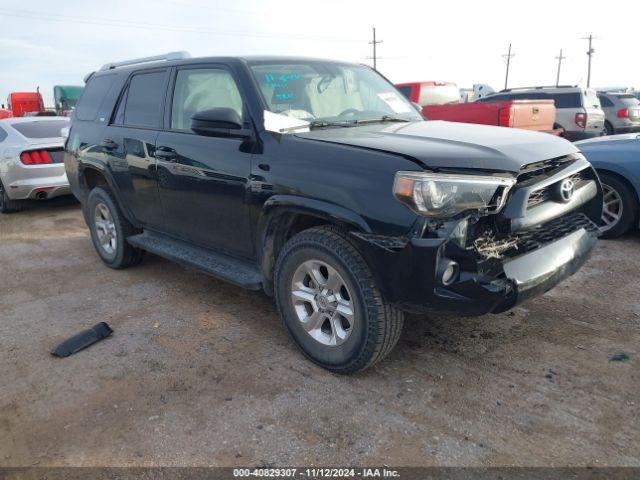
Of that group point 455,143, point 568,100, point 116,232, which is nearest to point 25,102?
point 568,100

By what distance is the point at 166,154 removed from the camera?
4004 mm

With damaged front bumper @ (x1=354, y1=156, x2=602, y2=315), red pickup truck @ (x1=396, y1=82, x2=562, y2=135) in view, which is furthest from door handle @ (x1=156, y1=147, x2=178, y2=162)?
red pickup truck @ (x1=396, y1=82, x2=562, y2=135)

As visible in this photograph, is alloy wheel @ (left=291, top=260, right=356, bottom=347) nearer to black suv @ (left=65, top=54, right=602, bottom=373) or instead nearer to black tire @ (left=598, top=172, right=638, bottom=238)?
black suv @ (left=65, top=54, right=602, bottom=373)

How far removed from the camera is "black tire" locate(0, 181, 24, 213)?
8.09 m

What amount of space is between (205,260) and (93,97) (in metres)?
2.56

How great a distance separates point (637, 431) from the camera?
2480mm

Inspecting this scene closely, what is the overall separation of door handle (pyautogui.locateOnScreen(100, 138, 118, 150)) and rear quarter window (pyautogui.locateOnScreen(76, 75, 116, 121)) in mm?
456

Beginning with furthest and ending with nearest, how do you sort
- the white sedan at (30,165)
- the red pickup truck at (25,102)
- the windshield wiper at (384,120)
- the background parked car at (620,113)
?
the red pickup truck at (25,102) → the background parked car at (620,113) → the white sedan at (30,165) → the windshield wiper at (384,120)

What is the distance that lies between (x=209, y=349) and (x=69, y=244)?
3800 millimetres

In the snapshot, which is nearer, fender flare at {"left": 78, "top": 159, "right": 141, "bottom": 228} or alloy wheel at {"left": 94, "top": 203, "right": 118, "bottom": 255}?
fender flare at {"left": 78, "top": 159, "right": 141, "bottom": 228}

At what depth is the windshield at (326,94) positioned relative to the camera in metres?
3.50

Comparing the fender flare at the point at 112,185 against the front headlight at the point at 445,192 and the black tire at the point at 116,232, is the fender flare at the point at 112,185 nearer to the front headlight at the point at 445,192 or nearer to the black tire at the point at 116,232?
the black tire at the point at 116,232

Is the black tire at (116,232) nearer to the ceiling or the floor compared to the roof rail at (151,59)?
nearer to the floor

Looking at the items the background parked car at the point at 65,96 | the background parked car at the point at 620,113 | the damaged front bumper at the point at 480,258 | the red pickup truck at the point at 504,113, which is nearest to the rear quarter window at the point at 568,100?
the red pickup truck at the point at 504,113
